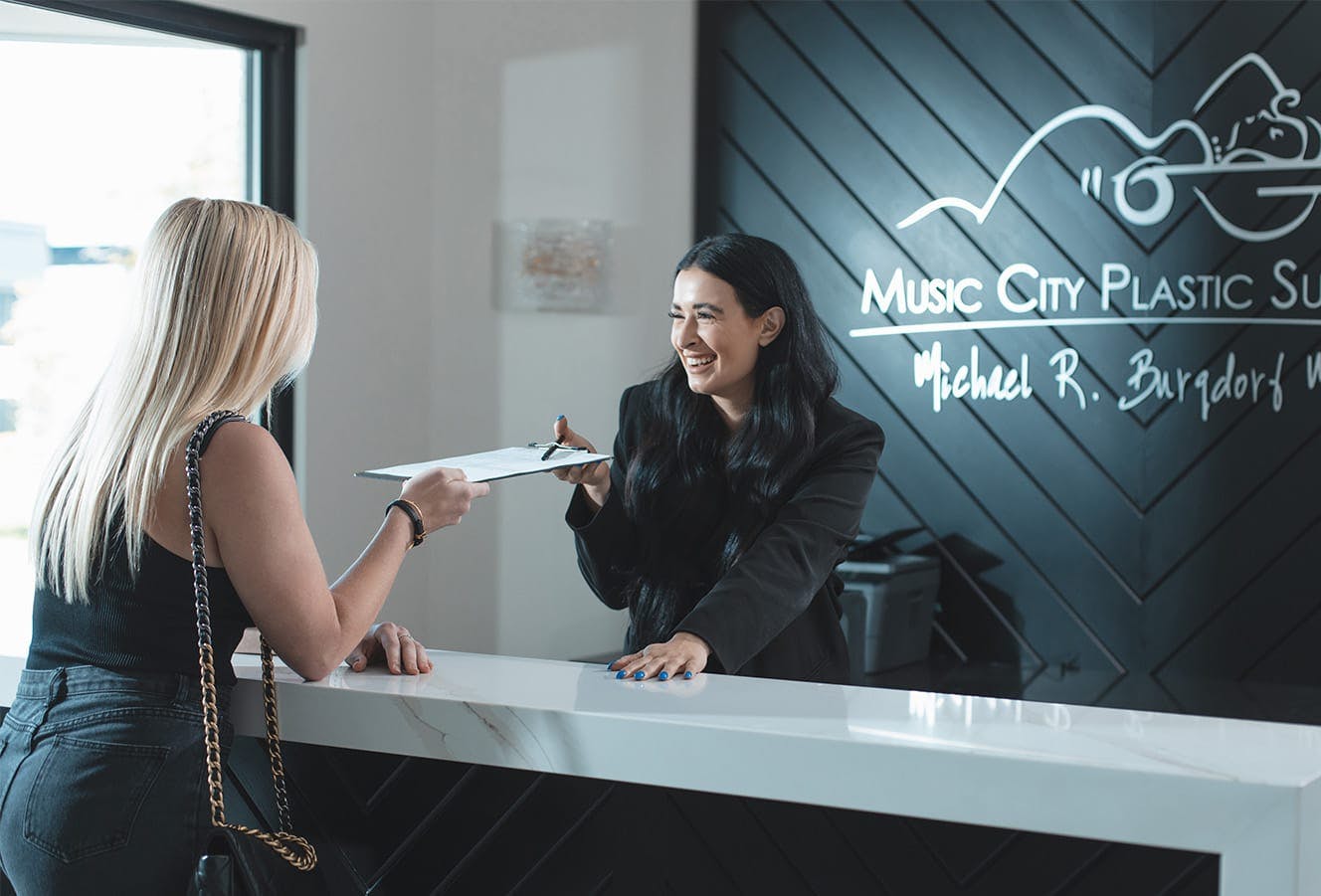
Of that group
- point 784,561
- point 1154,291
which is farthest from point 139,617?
point 1154,291

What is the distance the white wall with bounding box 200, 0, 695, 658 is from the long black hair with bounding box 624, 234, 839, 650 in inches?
109

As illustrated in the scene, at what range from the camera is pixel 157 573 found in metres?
1.52

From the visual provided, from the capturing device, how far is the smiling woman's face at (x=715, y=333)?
2.33 meters

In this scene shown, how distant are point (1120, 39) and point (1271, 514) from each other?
5.51 ft

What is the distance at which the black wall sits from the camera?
4453mm

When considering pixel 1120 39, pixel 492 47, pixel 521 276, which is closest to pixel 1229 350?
pixel 1120 39

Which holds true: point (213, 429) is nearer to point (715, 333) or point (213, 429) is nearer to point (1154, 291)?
point (715, 333)

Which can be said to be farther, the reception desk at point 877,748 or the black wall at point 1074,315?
the black wall at point 1074,315

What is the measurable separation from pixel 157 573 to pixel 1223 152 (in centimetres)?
399

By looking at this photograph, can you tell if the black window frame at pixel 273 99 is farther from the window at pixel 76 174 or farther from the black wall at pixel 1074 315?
the black wall at pixel 1074 315

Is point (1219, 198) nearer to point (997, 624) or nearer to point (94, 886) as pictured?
point (997, 624)

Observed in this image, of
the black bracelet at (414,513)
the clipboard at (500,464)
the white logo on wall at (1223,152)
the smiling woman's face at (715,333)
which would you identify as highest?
the white logo on wall at (1223,152)

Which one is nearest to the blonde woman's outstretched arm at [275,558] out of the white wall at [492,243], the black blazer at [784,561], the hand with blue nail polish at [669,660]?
the hand with blue nail polish at [669,660]

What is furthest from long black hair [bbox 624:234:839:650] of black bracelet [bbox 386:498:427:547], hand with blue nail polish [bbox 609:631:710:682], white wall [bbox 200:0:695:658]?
white wall [bbox 200:0:695:658]
